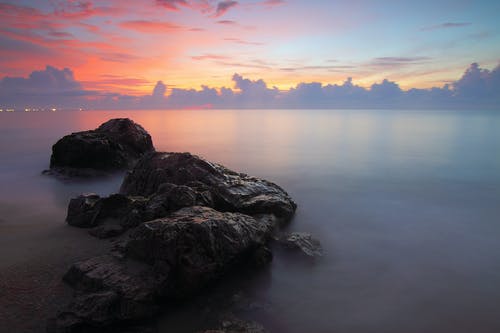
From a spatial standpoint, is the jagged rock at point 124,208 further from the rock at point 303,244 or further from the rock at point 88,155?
the rock at point 88,155

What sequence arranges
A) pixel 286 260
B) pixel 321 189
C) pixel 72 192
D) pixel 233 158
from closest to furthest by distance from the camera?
pixel 286 260 → pixel 72 192 → pixel 321 189 → pixel 233 158

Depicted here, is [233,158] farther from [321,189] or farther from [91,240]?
[91,240]

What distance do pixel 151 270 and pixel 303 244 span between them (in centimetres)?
359

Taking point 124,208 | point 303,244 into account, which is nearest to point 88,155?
point 124,208

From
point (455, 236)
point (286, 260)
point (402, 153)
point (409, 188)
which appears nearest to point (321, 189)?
point (409, 188)

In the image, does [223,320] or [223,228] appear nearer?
[223,320]

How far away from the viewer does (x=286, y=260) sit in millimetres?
6863

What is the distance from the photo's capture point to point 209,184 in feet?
28.8

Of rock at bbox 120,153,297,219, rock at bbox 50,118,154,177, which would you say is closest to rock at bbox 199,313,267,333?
rock at bbox 120,153,297,219

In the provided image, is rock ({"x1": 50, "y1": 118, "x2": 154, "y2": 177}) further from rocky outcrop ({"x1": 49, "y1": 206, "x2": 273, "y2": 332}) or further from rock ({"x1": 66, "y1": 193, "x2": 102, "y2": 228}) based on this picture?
rocky outcrop ({"x1": 49, "y1": 206, "x2": 273, "y2": 332})

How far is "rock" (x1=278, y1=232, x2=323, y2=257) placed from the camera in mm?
7188

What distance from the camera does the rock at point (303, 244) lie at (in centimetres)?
719

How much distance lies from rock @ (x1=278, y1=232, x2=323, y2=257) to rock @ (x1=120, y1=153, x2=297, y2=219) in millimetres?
1252

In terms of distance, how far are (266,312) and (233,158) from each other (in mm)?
16821
